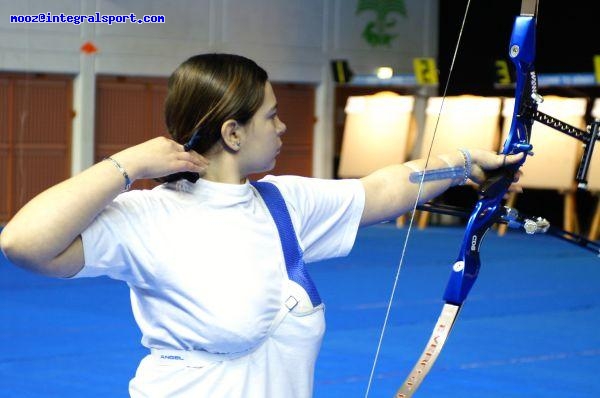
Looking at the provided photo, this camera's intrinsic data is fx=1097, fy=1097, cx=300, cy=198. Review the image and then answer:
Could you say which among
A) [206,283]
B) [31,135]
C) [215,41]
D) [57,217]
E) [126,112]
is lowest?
[31,135]

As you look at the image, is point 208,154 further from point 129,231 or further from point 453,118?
point 453,118

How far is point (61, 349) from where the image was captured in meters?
5.28

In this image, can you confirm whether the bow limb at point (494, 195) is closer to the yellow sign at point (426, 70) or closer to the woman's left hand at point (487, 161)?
the woman's left hand at point (487, 161)

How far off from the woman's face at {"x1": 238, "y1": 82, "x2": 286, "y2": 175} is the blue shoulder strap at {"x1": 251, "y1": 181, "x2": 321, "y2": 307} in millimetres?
72

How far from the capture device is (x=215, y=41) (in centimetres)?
1343

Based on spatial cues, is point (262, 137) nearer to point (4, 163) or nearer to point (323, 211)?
point (323, 211)

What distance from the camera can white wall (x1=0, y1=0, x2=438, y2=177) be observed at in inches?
483

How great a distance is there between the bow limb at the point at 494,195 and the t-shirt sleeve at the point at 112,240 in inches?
28.6

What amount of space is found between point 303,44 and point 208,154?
12595 millimetres

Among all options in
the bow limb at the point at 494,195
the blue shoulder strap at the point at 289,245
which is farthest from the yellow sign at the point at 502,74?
the blue shoulder strap at the point at 289,245

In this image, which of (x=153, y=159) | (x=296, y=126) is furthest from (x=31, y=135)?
(x=153, y=159)

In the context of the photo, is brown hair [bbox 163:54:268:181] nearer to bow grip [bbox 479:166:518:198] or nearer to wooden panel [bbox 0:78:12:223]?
bow grip [bbox 479:166:518:198]

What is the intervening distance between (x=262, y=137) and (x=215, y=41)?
11.8 m

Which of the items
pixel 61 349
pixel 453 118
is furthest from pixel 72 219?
pixel 453 118
